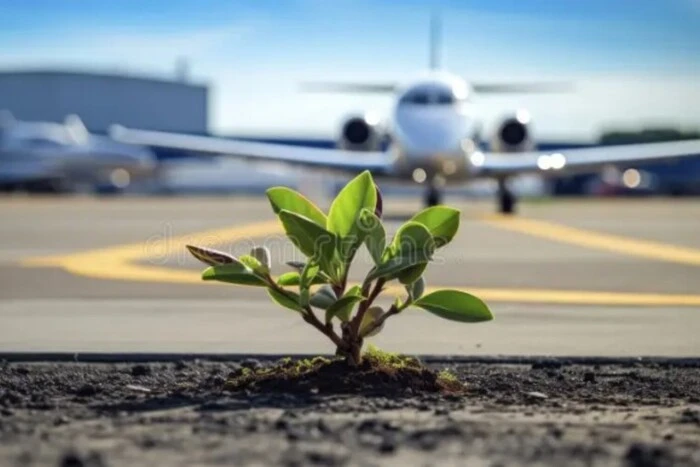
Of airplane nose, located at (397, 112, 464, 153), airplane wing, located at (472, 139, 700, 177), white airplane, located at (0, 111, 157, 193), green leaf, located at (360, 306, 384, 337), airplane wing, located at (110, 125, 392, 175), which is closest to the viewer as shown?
green leaf, located at (360, 306, 384, 337)

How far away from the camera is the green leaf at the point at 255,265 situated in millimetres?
6402

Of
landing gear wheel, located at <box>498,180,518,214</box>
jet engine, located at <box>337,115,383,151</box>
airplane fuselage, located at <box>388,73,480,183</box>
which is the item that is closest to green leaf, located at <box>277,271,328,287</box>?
airplane fuselage, located at <box>388,73,480,183</box>

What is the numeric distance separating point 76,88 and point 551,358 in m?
106

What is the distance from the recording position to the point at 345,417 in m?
5.43

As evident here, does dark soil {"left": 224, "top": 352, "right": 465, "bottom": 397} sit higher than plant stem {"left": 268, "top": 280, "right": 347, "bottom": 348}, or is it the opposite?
plant stem {"left": 268, "top": 280, "right": 347, "bottom": 348}

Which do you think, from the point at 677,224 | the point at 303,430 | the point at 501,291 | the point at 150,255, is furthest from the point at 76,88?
the point at 303,430

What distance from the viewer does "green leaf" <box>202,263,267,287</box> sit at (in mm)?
6234

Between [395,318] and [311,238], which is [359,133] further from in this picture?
[311,238]

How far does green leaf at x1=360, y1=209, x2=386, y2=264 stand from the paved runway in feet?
6.95

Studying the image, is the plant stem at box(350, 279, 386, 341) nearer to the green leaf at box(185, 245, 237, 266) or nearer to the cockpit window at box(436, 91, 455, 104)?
the green leaf at box(185, 245, 237, 266)

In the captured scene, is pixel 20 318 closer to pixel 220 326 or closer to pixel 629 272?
pixel 220 326

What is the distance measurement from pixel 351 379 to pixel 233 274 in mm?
703

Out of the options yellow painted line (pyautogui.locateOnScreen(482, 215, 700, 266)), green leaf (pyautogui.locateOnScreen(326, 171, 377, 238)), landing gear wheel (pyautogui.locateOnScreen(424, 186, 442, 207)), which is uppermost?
landing gear wheel (pyautogui.locateOnScreen(424, 186, 442, 207))

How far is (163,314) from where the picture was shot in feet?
35.6
